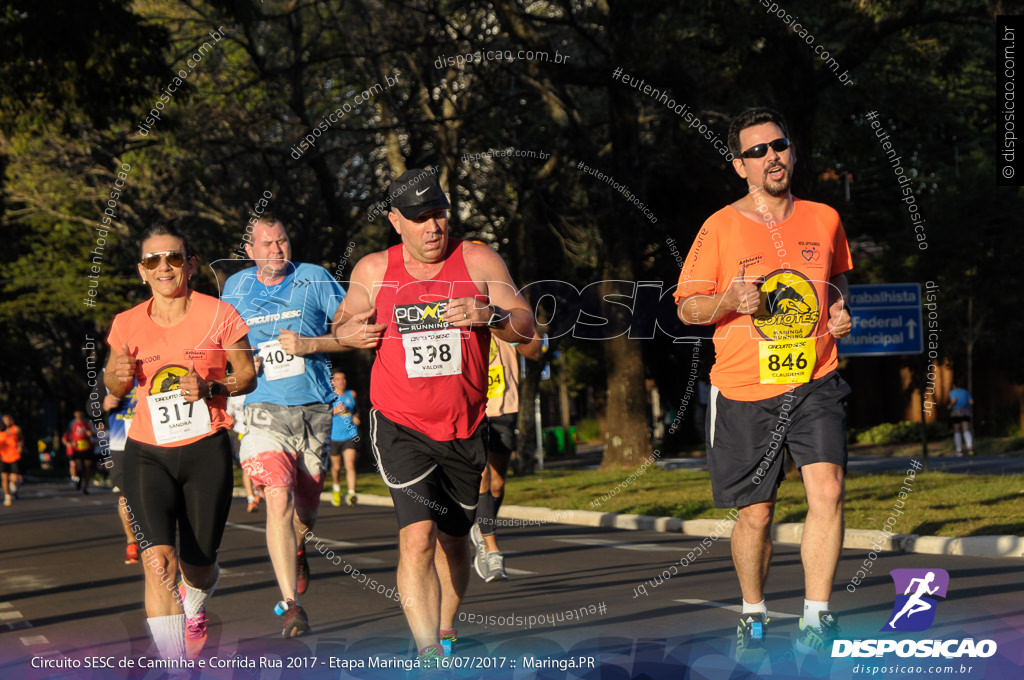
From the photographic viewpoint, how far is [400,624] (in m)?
7.96

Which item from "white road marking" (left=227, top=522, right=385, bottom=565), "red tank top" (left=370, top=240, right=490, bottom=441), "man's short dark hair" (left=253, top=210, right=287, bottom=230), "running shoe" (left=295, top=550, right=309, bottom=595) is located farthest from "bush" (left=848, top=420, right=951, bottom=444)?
"red tank top" (left=370, top=240, right=490, bottom=441)

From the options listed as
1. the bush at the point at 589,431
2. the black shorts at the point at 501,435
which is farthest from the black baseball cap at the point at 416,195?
the bush at the point at 589,431

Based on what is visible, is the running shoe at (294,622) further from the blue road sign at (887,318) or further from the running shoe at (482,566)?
the blue road sign at (887,318)

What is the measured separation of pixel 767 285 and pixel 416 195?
A: 1.59m

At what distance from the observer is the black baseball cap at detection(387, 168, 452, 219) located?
5824mm

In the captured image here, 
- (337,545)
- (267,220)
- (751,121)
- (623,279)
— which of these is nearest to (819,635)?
(751,121)

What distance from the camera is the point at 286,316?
27.3 feet

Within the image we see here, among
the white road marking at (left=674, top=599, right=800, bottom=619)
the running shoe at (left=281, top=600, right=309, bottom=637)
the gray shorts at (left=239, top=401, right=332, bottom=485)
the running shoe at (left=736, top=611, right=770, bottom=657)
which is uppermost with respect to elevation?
the gray shorts at (left=239, top=401, right=332, bottom=485)

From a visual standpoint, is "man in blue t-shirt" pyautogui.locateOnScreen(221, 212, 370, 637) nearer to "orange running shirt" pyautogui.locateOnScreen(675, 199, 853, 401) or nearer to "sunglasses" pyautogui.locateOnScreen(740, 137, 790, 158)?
"orange running shirt" pyautogui.locateOnScreen(675, 199, 853, 401)

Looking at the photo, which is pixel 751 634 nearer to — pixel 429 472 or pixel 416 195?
pixel 429 472

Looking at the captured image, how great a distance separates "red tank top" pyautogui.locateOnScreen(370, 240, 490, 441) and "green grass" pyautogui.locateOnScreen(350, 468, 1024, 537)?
268 inches

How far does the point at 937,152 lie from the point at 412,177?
3303 cm

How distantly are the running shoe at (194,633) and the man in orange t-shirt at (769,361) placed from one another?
2.49 m

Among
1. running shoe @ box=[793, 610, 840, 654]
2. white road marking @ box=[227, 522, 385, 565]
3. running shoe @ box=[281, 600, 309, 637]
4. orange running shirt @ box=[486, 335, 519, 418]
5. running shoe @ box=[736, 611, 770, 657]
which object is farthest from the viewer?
white road marking @ box=[227, 522, 385, 565]
